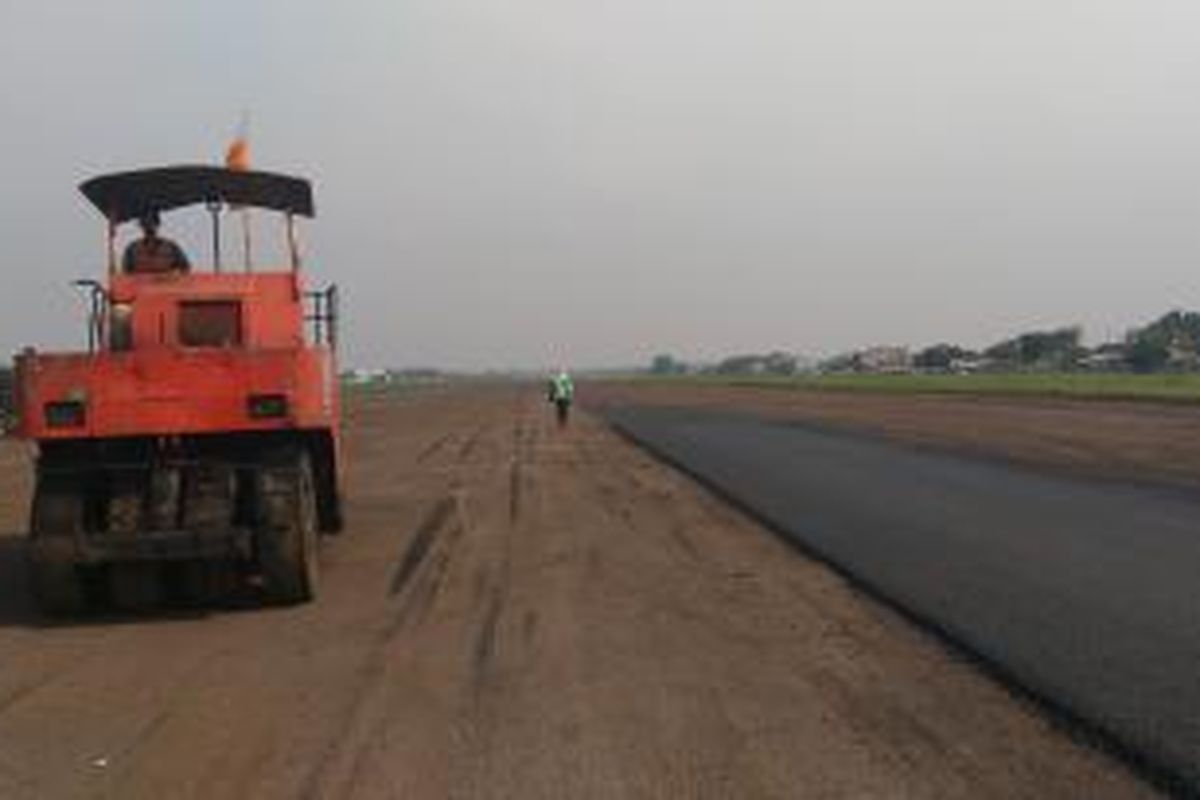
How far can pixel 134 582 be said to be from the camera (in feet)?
40.1

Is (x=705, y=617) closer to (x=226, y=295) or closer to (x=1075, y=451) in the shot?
(x=226, y=295)

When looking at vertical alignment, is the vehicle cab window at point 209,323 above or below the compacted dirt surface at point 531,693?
above

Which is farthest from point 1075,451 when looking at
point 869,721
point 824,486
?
point 869,721

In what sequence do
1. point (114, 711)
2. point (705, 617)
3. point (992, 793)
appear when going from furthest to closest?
1. point (705, 617)
2. point (114, 711)
3. point (992, 793)

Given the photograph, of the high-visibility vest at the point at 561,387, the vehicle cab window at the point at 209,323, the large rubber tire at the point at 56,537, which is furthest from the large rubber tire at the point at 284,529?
the high-visibility vest at the point at 561,387

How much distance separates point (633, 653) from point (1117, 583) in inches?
166

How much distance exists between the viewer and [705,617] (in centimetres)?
1165

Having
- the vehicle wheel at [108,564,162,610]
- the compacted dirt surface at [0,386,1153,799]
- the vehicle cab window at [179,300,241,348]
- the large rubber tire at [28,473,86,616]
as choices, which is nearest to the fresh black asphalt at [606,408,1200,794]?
the compacted dirt surface at [0,386,1153,799]

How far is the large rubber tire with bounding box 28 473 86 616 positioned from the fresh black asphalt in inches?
217

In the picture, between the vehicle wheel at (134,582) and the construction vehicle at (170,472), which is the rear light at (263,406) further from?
the vehicle wheel at (134,582)

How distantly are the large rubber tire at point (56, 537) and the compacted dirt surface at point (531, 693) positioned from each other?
283mm

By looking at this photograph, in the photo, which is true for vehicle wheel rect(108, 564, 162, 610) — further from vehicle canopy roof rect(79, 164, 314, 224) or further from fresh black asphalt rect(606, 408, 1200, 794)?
fresh black asphalt rect(606, 408, 1200, 794)

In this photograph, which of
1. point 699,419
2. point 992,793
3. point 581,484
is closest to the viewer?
point 992,793

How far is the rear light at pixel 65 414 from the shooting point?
38.7ft
